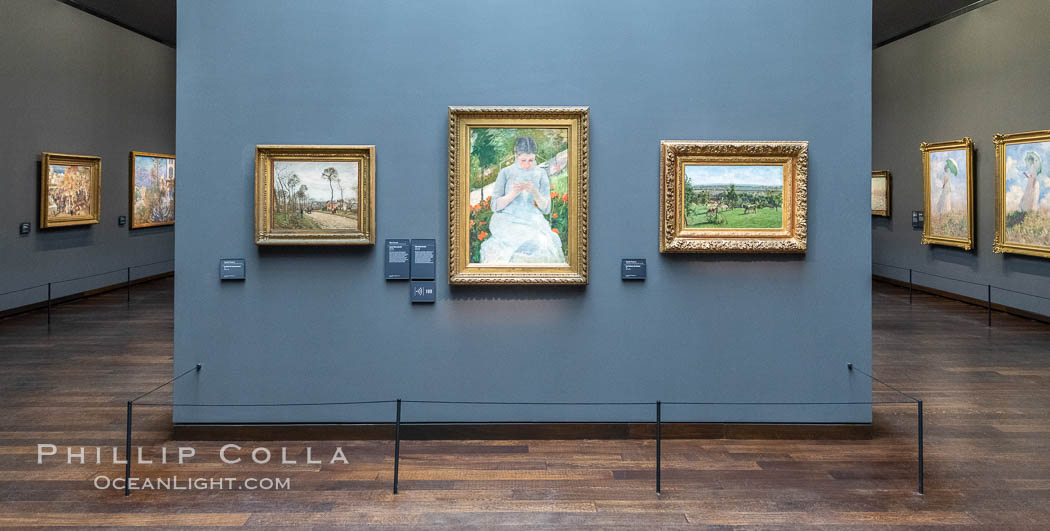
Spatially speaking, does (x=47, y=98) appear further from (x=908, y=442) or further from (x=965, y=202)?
(x=965, y=202)

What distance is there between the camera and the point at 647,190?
24.0 ft

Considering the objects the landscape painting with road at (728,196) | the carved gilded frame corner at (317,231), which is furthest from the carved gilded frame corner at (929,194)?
the carved gilded frame corner at (317,231)

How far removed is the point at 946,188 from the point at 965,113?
185 centimetres

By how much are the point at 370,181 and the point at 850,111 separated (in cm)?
472

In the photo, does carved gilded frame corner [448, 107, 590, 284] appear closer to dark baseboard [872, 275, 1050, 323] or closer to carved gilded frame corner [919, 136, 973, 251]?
dark baseboard [872, 275, 1050, 323]

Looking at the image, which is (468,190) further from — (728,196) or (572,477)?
(572,477)

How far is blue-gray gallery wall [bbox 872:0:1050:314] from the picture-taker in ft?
50.6

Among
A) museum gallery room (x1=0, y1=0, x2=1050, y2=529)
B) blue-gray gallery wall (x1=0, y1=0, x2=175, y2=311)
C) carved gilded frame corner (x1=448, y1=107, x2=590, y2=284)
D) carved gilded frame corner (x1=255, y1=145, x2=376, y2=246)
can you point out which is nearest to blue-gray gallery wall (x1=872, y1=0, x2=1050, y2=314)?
museum gallery room (x1=0, y1=0, x2=1050, y2=529)

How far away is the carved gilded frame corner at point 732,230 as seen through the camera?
7176 millimetres

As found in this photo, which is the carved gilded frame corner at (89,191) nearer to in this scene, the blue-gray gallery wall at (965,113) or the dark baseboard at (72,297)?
the dark baseboard at (72,297)

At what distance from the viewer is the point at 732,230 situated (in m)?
7.27

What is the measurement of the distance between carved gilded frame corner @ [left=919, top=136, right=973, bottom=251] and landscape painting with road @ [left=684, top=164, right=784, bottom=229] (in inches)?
505

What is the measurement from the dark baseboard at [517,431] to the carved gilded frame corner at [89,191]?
11891 mm

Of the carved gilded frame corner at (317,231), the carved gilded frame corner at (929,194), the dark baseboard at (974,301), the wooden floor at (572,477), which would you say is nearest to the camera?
the wooden floor at (572,477)
